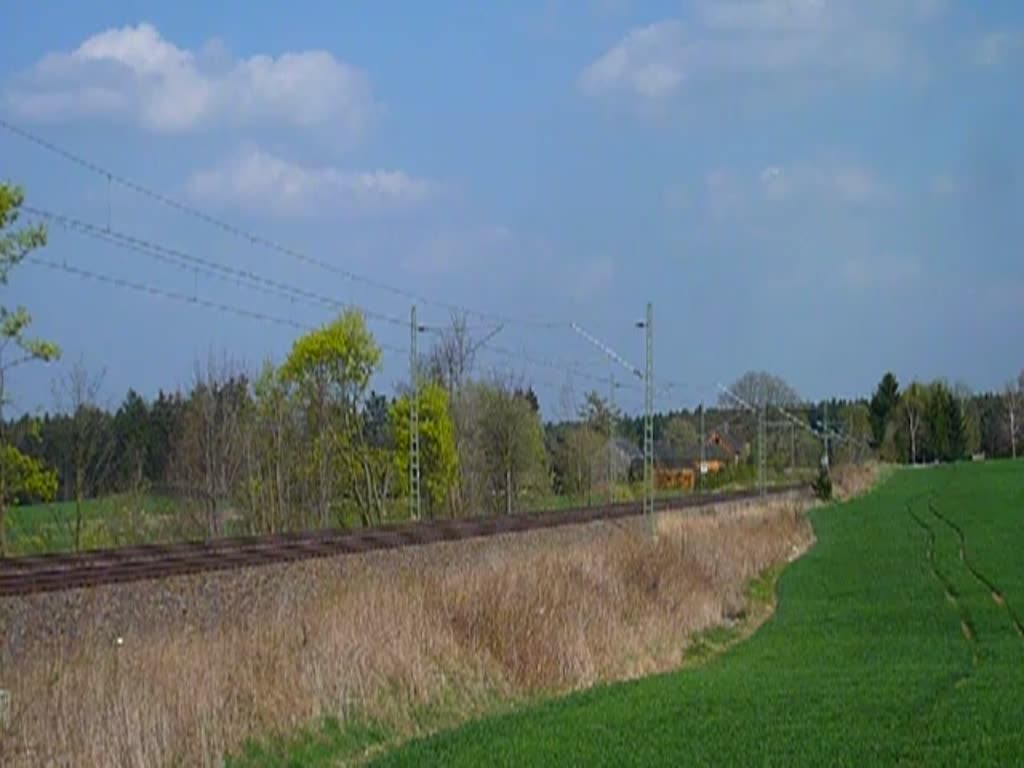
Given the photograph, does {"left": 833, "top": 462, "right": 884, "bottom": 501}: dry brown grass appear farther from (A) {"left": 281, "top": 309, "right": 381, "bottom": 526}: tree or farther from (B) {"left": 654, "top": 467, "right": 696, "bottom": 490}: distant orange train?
(A) {"left": 281, "top": 309, "right": 381, "bottom": 526}: tree

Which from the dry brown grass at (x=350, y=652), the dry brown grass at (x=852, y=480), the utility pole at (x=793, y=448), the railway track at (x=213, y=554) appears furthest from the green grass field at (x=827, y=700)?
the utility pole at (x=793, y=448)

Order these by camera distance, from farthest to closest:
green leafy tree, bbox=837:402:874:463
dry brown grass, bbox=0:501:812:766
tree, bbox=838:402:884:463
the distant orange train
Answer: tree, bbox=838:402:884:463
green leafy tree, bbox=837:402:874:463
the distant orange train
dry brown grass, bbox=0:501:812:766

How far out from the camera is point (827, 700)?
16188 millimetres

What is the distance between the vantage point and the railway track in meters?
25.4

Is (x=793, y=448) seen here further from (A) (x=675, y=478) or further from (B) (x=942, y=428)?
(B) (x=942, y=428)

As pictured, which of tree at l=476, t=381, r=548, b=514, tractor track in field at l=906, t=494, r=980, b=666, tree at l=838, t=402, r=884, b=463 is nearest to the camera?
tractor track in field at l=906, t=494, r=980, b=666

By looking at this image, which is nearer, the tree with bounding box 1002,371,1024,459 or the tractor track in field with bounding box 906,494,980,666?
the tractor track in field with bounding box 906,494,980,666

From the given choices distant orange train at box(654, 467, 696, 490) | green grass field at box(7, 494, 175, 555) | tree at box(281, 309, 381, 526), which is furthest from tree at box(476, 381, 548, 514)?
distant orange train at box(654, 467, 696, 490)

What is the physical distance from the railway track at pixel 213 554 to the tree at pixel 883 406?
135 meters

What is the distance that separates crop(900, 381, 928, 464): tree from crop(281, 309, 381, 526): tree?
426ft

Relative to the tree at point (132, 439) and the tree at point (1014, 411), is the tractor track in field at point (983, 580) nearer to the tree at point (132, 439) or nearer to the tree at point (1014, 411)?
the tree at point (132, 439)

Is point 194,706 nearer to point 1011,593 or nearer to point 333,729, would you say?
point 333,729

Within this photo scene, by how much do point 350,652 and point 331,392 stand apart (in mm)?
41912

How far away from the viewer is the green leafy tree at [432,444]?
6175 centimetres
